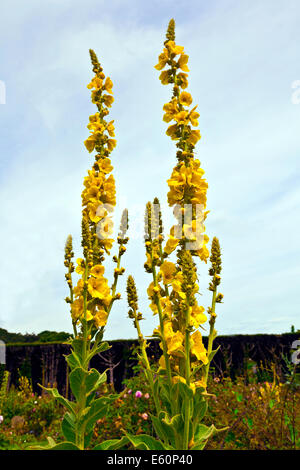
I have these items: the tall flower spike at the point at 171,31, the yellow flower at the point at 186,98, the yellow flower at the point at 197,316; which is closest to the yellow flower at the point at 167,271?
the yellow flower at the point at 197,316

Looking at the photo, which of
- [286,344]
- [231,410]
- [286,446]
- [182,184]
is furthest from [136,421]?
[286,344]

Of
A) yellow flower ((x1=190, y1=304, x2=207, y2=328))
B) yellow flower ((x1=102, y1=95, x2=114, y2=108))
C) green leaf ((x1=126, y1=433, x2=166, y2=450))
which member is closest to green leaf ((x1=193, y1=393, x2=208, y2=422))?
green leaf ((x1=126, y1=433, x2=166, y2=450))

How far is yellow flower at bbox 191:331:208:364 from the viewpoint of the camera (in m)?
2.69

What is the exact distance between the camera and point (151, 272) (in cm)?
290

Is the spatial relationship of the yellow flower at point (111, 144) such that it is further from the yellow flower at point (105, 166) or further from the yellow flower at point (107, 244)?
the yellow flower at point (107, 244)

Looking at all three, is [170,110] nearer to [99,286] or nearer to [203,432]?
[99,286]

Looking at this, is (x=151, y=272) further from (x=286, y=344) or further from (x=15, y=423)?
(x=286, y=344)

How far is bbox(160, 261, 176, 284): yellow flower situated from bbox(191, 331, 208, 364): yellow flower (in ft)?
1.47

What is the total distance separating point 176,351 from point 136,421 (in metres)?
4.03

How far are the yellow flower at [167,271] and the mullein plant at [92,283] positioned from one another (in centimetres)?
83

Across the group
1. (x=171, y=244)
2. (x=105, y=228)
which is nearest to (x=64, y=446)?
(x=171, y=244)

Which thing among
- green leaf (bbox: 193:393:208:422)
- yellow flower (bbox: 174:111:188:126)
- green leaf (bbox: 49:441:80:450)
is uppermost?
yellow flower (bbox: 174:111:188:126)

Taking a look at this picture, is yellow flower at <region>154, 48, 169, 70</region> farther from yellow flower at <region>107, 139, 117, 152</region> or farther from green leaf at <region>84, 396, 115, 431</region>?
green leaf at <region>84, 396, 115, 431</region>

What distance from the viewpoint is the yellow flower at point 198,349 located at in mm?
2693
